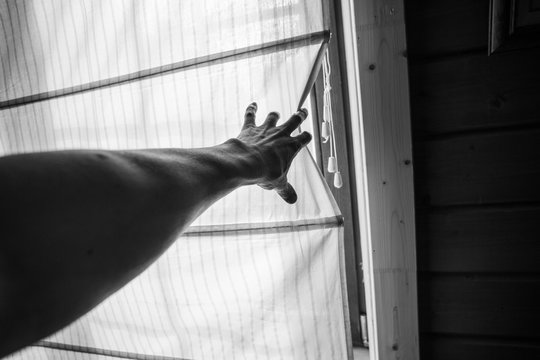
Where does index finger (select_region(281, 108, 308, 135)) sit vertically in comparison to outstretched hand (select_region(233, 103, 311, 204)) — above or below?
above

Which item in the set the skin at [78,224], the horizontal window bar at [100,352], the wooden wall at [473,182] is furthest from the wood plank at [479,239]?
the horizontal window bar at [100,352]

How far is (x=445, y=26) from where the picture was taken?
747 mm

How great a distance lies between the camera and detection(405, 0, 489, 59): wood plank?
2.39ft

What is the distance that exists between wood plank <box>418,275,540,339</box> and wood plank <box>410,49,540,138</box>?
395 millimetres

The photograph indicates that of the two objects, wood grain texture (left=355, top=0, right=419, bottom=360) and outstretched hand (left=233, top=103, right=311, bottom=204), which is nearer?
outstretched hand (left=233, top=103, right=311, bottom=204)

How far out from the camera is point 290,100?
0.75 meters

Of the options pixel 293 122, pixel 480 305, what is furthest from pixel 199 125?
pixel 480 305

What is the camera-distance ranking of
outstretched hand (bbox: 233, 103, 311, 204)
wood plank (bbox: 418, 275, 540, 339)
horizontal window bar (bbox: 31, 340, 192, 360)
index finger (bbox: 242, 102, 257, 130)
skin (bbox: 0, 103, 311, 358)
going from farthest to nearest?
horizontal window bar (bbox: 31, 340, 192, 360) → wood plank (bbox: 418, 275, 540, 339) → index finger (bbox: 242, 102, 257, 130) → outstretched hand (bbox: 233, 103, 311, 204) → skin (bbox: 0, 103, 311, 358)

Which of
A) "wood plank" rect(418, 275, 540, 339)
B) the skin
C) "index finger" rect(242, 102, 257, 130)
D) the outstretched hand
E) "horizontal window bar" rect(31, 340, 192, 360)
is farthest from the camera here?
"horizontal window bar" rect(31, 340, 192, 360)

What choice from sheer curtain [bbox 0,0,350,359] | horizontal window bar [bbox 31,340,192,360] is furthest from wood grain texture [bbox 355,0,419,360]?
horizontal window bar [bbox 31,340,192,360]

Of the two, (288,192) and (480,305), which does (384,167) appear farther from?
(480,305)

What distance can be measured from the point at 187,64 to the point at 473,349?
3.48 feet

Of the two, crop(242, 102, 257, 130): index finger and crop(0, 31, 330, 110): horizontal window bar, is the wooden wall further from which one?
crop(242, 102, 257, 130): index finger

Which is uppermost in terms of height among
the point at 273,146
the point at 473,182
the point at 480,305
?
the point at 273,146
